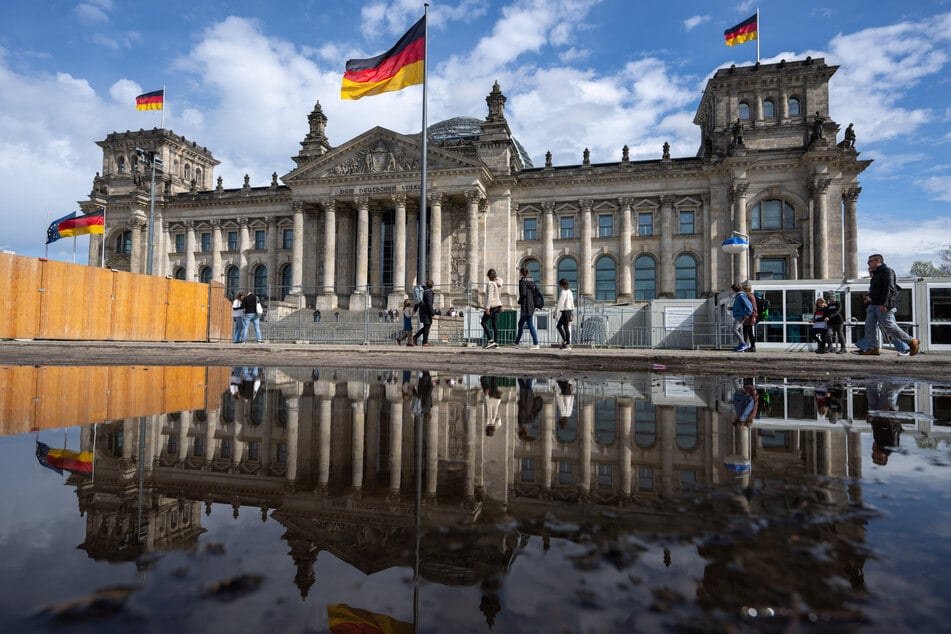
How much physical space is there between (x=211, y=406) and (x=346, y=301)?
3625cm

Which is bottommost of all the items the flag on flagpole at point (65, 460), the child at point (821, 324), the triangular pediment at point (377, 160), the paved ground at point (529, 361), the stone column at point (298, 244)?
the flag on flagpole at point (65, 460)

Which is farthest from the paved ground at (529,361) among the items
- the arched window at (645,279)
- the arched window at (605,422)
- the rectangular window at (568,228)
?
the rectangular window at (568,228)

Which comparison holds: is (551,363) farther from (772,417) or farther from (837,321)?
(837,321)

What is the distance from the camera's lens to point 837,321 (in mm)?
15250

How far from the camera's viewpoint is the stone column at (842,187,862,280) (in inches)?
1315

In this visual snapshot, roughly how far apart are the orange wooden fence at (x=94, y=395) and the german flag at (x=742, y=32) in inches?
1556

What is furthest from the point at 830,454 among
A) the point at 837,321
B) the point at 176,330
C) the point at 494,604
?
the point at 176,330

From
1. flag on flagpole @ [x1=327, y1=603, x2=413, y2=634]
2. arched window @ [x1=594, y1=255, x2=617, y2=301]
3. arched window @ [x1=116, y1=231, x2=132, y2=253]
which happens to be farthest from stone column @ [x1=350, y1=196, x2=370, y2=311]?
flag on flagpole @ [x1=327, y1=603, x2=413, y2=634]

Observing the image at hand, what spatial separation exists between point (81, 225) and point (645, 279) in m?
39.5

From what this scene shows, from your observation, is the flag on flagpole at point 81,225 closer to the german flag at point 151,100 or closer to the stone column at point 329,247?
the german flag at point 151,100

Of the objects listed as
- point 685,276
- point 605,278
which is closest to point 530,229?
point 605,278

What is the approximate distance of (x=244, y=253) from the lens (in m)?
44.9

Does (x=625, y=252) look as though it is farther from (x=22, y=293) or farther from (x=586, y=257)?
(x=22, y=293)

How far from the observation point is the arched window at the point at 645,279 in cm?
3728
